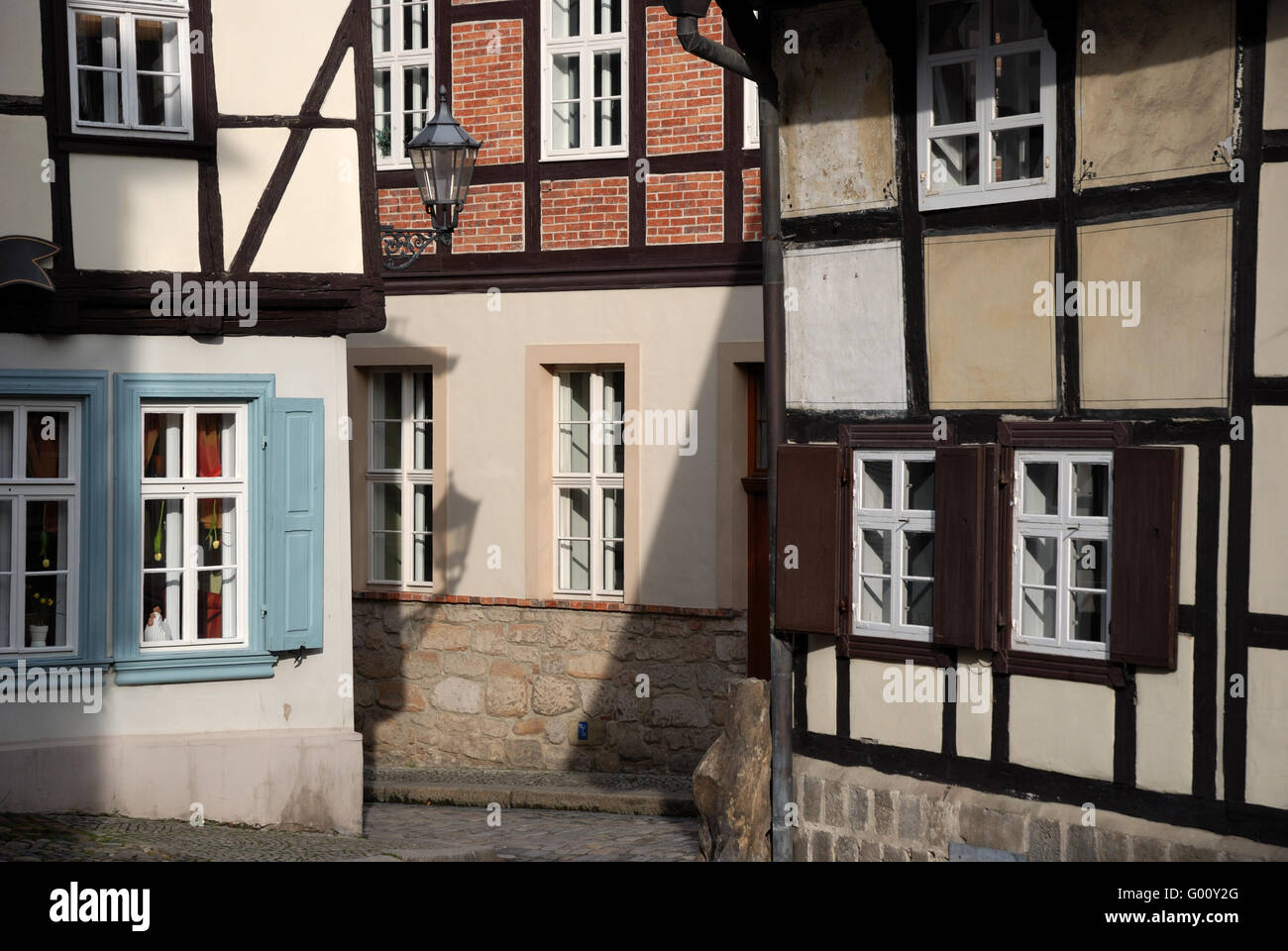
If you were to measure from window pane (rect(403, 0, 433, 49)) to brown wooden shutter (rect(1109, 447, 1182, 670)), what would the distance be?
8312mm

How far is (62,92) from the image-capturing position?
9211 mm

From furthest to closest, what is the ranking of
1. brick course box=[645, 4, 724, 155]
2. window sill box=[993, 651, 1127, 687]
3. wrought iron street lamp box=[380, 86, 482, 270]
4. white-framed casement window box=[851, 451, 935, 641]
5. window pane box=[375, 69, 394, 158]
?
window pane box=[375, 69, 394, 158] → brick course box=[645, 4, 724, 155] → wrought iron street lamp box=[380, 86, 482, 270] → white-framed casement window box=[851, 451, 935, 641] → window sill box=[993, 651, 1127, 687]

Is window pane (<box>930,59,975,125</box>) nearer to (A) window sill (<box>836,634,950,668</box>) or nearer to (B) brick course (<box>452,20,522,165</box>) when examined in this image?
(A) window sill (<box>836,634,950,668</box>)

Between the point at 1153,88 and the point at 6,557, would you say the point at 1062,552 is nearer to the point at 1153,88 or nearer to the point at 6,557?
the point at 1153,88

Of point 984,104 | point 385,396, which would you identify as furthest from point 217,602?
point 984,104

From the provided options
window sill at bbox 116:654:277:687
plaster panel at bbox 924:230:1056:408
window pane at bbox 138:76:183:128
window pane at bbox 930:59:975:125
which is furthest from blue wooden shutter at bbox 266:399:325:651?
window pane at bbox 930:59:975:125

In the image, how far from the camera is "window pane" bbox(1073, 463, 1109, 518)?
24.1ft

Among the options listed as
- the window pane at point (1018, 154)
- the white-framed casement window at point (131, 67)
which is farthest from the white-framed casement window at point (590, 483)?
the window pane at point (1018, 154)

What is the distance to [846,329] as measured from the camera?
336 inches

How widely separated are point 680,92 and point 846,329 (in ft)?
15.0

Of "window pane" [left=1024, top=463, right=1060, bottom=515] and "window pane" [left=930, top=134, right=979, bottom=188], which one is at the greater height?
"window pane" [left=930, top=134, right=979, bottom=188]

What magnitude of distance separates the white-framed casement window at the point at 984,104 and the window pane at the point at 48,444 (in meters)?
5.02

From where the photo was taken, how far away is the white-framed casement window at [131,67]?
366 inches

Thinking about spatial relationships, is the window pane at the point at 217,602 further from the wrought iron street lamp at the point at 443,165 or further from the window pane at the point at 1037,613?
the window pane at the point at 1037,613
